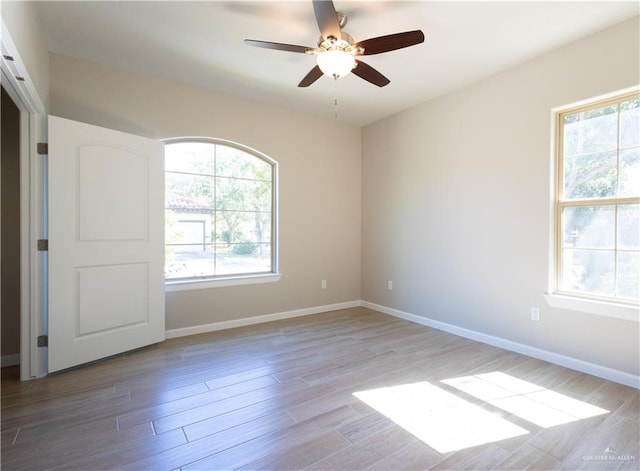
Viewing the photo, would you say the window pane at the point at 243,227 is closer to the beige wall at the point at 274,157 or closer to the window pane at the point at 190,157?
the beige wall at the point at 274,157

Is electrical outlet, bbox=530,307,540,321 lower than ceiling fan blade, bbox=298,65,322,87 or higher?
lower

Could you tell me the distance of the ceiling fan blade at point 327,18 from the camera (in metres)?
1.82

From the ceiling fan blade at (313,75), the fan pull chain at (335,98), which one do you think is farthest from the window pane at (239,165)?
the ceiling fan blade at (313,75)

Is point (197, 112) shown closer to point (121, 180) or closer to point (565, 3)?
point (121, 180)

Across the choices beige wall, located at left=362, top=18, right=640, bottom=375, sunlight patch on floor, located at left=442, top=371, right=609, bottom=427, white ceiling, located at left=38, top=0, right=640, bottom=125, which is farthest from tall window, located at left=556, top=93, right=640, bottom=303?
sunlight patch on floor, located at left=442, top=371, right=609, bottom=427

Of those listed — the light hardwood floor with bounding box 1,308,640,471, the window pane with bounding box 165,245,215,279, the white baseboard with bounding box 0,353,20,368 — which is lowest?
the light hardwood floor with bounding box 1,308,640,471

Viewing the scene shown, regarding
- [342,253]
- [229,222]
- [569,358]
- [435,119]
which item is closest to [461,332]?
[569,358]

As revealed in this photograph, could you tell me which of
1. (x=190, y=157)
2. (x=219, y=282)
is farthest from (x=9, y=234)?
(x=219, y=282)

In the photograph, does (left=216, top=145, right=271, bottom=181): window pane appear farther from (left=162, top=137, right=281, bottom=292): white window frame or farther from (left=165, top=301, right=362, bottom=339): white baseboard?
(left=165, top=301, right=362, bottom=339): white baseboard

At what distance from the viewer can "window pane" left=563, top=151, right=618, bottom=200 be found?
256cm

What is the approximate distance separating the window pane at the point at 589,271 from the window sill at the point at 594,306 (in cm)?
12

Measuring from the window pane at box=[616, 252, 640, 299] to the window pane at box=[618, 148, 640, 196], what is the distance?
A: 0.49 m

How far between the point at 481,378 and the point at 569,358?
871 millimetres

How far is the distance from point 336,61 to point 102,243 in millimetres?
2482
